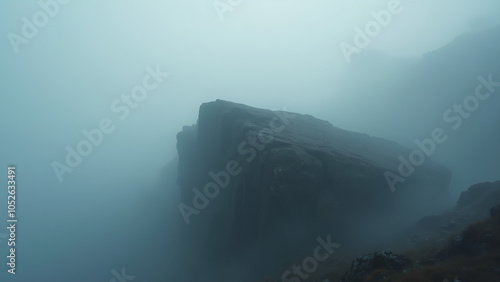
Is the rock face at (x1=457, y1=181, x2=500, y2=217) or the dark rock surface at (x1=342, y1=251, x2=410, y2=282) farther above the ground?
Result: the dark rock surface at (x1=342, y1=251, x2=410, y2=282)

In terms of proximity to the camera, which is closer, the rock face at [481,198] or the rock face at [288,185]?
the rock face at [481,198]

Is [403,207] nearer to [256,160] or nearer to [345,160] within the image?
[345,160]

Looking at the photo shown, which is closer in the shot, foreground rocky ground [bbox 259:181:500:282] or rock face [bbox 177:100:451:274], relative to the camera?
foreground rocky ground [bbox 259:181:500:282]

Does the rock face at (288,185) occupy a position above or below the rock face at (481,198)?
above

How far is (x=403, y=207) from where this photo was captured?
49.9 meters

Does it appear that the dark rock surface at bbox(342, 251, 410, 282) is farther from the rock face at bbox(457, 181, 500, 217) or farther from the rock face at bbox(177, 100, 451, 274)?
the rock face at bbox(457, 181, 500, 217)

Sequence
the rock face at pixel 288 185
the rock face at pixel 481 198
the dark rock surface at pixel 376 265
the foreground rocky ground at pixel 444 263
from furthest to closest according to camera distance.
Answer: the rock face at pixel 288 185
the rock face at pixel 481 198
the dark rock surface at pixel 376 265
the foreground rocky ground at pixel 444 263

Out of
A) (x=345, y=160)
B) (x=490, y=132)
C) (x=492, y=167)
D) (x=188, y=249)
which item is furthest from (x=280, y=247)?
(x=490, y=132)

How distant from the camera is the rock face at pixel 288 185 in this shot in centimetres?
4044

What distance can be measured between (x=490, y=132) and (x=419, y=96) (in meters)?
34.7

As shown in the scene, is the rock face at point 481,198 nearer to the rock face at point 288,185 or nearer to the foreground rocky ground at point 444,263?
the rock face at point 288,185

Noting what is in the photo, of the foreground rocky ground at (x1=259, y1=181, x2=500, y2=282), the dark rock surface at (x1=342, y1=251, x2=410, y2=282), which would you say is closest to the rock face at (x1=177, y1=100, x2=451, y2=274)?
the foreground rocky ground at (x1=259, y1=181, x2=500, y2=282)

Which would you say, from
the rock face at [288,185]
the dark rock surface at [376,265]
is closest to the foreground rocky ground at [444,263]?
the dark rock surface at [376,265]

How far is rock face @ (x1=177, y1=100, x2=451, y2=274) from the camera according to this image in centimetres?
4044
